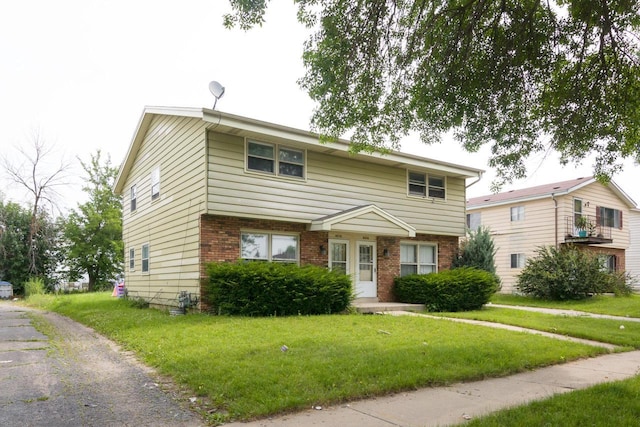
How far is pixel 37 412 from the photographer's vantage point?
15.8 ft

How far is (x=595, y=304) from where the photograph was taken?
56.3 feet

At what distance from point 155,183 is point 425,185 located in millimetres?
9703

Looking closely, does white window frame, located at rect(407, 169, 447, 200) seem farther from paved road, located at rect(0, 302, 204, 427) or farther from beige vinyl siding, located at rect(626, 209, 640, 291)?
beige vinyl siding, located at rect(626, 209, 640, 291)

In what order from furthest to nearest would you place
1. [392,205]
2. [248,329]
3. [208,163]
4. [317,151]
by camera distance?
[392,205] → [317,151] → [208,163] → [248,329]

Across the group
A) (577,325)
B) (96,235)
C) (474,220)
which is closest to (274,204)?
(577,325)

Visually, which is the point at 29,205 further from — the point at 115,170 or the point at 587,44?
the point at 587,44

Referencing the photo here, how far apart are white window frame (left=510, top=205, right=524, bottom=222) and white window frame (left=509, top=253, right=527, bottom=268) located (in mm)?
2008

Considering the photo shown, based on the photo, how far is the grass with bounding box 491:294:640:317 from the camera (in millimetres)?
15047

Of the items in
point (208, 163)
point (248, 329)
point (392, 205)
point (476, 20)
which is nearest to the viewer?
point (476, 20)

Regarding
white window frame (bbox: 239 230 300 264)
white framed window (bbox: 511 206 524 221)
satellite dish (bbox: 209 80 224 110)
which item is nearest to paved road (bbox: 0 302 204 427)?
white window frame (bbox: 239 230 300 264)

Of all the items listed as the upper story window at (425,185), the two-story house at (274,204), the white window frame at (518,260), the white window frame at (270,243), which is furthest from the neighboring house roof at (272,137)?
the white window frame at (518,260)

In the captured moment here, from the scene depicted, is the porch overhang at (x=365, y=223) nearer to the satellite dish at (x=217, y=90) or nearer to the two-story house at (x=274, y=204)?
the two-story house at (x=274, y=204)

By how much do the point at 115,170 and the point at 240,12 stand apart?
32843mm

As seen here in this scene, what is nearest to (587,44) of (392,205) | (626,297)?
(392,205)
